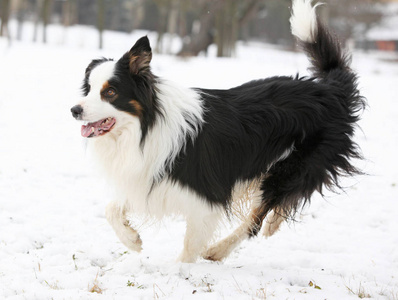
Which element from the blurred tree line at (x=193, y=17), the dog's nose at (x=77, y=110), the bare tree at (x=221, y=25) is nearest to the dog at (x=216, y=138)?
the dog's nose at (x=77, y=110)

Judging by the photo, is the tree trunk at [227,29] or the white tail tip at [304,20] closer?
the white tail tip at [304,20]

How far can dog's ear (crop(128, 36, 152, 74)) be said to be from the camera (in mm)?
3291

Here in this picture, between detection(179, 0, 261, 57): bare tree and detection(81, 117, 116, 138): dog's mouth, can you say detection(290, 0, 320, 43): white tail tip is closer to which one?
detection(81, 117, 116, 138): dog's mouth

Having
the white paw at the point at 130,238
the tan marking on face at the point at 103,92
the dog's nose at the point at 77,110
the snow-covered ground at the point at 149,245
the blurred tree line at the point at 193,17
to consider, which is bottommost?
the snow-covered ground at the point at 149,245

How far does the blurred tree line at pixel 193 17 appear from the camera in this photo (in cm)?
2359

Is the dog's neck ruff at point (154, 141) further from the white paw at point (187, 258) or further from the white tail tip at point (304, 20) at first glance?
the white tail tip at point (304, 20)

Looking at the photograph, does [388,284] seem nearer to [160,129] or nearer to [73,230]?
[160,129]

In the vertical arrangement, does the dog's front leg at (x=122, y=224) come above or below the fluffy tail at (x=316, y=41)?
below

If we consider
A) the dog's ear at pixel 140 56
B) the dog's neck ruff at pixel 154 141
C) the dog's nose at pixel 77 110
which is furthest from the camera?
the dog's neck ruff at pixel 154 141

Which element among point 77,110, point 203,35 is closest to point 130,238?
point 77,110

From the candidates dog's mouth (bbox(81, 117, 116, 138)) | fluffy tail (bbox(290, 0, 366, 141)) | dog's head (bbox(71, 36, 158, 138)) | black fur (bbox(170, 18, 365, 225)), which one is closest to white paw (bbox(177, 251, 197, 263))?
black fur (bbox(170, 18, 365, 225))

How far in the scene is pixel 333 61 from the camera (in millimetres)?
4348

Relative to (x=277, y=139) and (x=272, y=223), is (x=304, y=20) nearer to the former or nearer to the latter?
(x=277, y=139)

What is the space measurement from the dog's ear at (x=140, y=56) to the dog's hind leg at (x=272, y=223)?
1.89 meters
